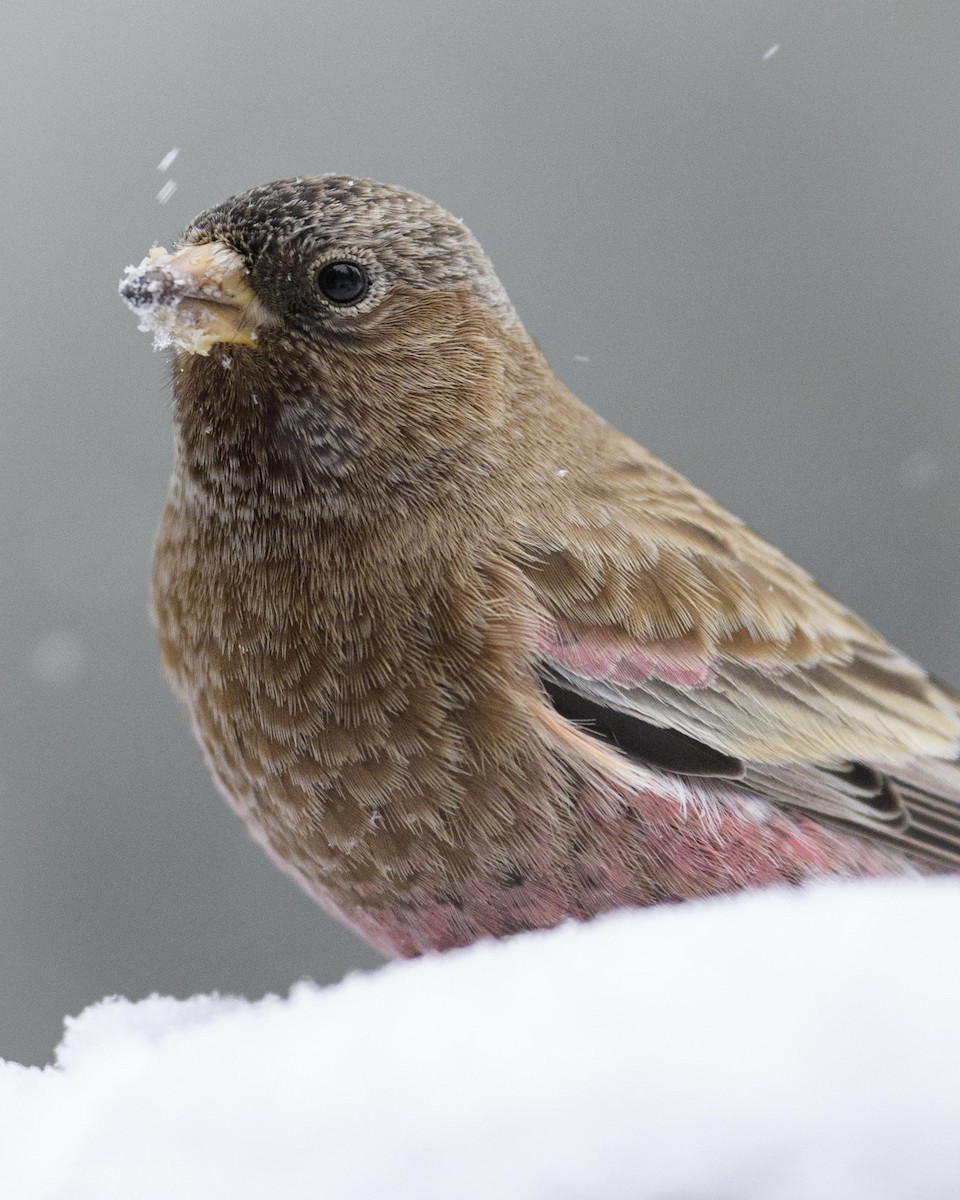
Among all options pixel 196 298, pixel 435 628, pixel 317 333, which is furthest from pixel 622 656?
pixel 196 298

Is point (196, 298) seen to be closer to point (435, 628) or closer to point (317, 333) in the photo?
point (317, 333)

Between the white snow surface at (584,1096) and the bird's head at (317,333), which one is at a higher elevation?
the bird's head at (317,333)

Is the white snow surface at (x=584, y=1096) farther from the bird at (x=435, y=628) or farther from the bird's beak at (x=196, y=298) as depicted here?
the bird's beak at (x=196, y=298)

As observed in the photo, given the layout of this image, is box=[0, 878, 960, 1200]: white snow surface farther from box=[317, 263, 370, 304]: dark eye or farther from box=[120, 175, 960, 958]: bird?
box=[317, 263, 370, 304]: dark eye

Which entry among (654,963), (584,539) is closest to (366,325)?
(584,539)

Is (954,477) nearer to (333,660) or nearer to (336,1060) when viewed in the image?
(333,660)

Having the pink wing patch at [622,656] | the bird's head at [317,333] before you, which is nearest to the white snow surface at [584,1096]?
the pink wing patch at [622,656]
